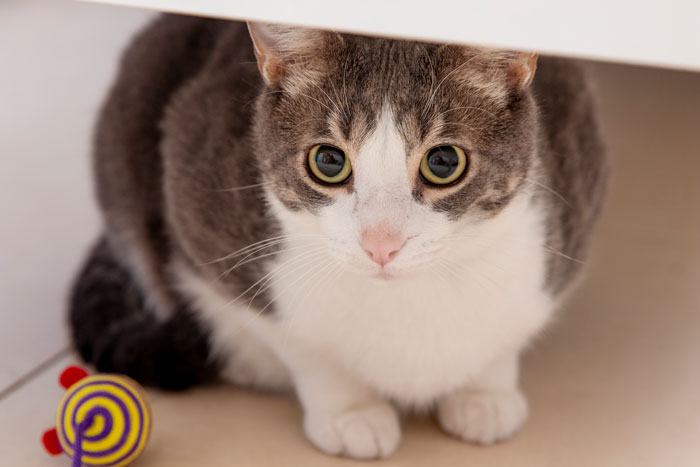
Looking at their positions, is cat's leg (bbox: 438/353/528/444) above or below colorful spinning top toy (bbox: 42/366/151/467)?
below

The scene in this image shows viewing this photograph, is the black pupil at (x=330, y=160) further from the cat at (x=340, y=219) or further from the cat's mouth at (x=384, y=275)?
the cat's mouth at (x=384, y=275)

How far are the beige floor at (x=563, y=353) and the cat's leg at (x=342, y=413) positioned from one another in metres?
0.03

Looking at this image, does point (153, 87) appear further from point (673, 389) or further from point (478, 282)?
point (673, 389)

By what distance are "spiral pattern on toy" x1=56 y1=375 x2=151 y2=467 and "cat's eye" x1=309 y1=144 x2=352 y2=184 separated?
437mm

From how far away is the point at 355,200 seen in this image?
1092mm

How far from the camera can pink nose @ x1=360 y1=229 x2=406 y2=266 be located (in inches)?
41.5

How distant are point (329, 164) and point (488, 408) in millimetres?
540

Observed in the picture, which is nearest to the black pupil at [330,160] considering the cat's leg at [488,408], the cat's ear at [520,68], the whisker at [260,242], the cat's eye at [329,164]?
the cat's eye at [329,164]

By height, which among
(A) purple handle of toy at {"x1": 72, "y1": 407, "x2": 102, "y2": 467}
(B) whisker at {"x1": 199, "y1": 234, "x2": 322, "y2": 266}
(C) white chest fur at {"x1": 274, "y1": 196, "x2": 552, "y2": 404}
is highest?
(B) whisker at {"x1": 199, "y1": 234, "x2": 322, "y2": 266}

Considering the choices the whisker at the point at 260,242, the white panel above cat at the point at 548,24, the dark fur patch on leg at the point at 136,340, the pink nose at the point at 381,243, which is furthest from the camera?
the dark fur patch on leg at the point at 136,340

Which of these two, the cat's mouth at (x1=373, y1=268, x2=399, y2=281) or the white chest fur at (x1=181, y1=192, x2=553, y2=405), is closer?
the cat's mouth at (x1=373, y1=268, x2=399, y2=281)

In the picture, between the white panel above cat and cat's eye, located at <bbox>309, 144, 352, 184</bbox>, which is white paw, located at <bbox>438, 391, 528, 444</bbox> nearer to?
cat's eye, located at <bbox>309, 144, 352, 184</bbox>

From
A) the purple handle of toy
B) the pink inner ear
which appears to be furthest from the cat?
the purple handle of toy

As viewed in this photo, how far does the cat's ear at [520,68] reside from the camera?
3.66 feet
